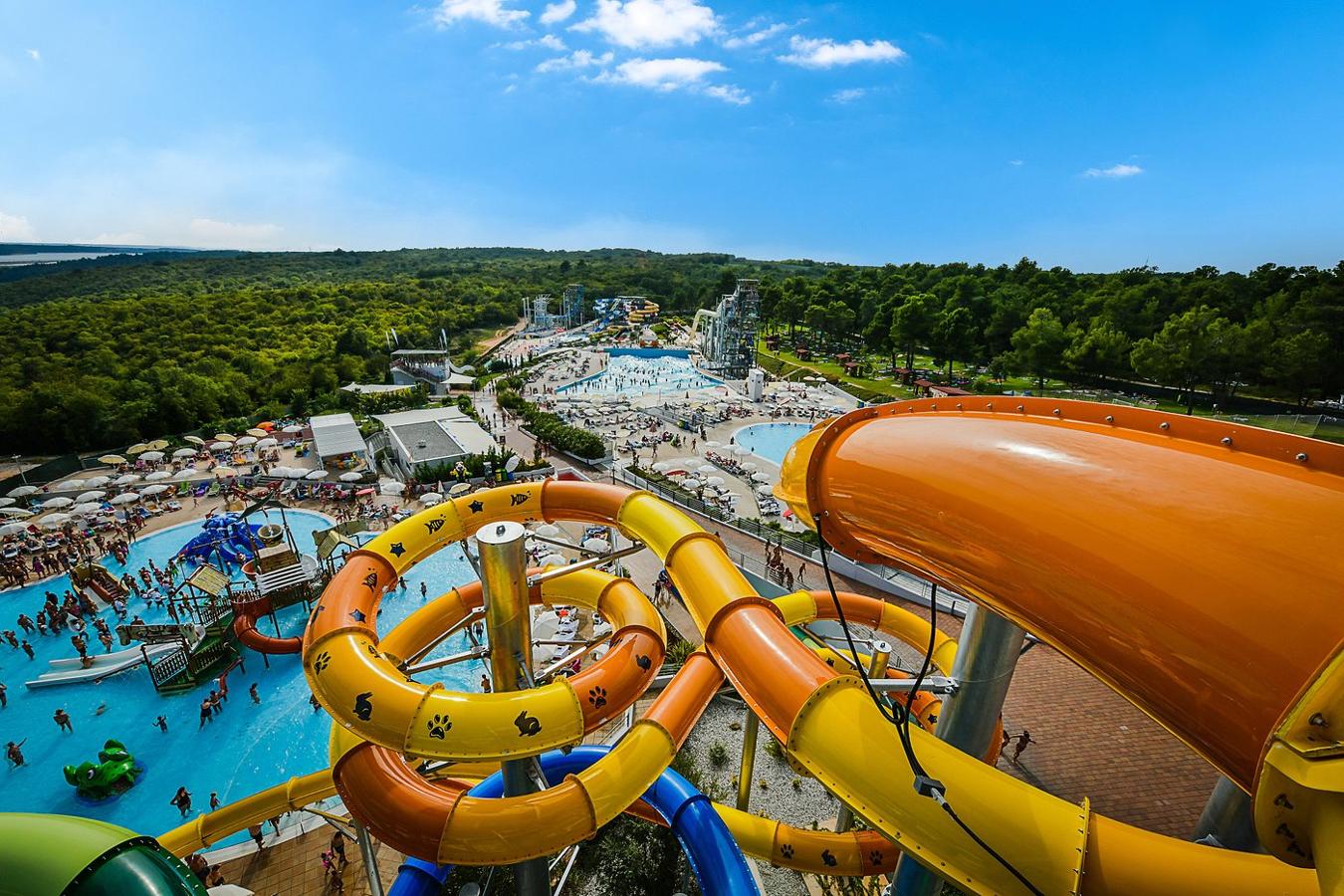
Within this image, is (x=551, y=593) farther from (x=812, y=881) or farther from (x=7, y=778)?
(x=7, y=778)

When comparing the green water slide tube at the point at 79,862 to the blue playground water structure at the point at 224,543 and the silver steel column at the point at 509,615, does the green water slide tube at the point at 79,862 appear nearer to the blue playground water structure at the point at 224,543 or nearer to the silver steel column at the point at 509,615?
the silver steel column at the point at 509,615

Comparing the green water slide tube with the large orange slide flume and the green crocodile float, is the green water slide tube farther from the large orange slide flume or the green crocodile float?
the green crocodile float

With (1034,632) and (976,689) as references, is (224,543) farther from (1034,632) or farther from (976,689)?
(1034,632)

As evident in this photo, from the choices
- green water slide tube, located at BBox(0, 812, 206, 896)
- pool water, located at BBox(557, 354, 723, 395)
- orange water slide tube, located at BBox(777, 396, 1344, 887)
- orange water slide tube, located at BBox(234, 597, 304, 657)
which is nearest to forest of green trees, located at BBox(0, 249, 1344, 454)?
pool water, located at BBox(557, 354, 723, 395)

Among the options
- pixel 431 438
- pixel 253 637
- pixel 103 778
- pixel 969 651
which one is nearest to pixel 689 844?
pixel 969 651

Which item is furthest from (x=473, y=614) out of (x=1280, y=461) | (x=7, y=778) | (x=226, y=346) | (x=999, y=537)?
(x=226, y=346)
